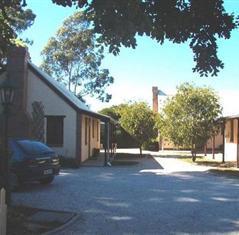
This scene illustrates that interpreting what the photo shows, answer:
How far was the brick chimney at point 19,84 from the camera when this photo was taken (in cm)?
2998

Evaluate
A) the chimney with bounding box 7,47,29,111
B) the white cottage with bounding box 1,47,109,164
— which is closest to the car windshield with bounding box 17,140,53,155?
the white cottage with bounding box 1,47,109,164

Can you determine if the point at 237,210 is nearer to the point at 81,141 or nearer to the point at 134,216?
the point at 134,216

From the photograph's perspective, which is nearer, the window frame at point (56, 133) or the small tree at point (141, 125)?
the window frame at point (56, 133)

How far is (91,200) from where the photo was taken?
15.7 m

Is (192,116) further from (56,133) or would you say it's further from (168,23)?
(168,23)

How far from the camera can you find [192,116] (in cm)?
3547

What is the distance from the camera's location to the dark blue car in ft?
57.9

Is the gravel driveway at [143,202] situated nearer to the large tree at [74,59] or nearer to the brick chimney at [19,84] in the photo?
the brick chimney at [19,84]

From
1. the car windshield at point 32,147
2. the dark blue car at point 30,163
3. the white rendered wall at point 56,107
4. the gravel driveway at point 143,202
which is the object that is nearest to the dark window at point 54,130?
the white rendered wall at point 56,107

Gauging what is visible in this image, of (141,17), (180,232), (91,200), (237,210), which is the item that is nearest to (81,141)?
(91,200)

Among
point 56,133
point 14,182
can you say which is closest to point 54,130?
point 56,133

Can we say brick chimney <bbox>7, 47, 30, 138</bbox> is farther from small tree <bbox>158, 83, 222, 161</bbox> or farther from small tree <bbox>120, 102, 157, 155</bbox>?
small tree <bbox>120, 102, 157, 155</bbox>

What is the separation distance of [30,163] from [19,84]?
43.5ft

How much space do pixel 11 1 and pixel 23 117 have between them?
21.4 m
